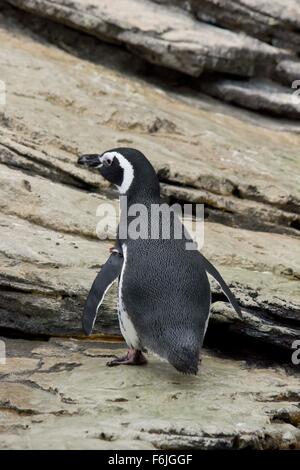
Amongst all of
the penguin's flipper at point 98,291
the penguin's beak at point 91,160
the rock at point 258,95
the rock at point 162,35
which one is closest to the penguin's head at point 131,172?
the penguin's beak at point 91,160

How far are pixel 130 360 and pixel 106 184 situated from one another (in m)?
1.59

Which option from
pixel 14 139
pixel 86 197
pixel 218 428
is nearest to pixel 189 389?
pixel 218 428

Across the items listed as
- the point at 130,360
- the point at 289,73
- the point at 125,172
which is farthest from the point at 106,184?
the point at 289,73

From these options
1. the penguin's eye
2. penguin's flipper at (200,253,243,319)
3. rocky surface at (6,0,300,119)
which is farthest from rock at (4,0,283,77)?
penguin's flipper at (200,253,243,319)

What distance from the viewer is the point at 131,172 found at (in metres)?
4.42

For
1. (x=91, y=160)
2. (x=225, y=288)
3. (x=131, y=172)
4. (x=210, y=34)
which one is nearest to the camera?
(x=225, y=288)

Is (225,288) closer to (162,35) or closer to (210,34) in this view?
(162,35)

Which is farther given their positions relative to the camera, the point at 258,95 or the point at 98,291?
the point at 258,95

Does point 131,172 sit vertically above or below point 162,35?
below

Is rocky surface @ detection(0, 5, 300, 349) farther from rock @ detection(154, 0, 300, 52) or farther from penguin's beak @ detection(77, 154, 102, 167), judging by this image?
rock @ detection(154, 0, 300, 52)

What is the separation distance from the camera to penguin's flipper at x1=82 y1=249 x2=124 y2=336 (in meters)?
4.05

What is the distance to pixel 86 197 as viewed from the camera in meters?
5.28

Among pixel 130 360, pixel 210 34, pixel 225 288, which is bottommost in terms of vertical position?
pixel 130 360

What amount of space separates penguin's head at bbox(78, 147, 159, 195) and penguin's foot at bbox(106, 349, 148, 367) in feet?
2.53
